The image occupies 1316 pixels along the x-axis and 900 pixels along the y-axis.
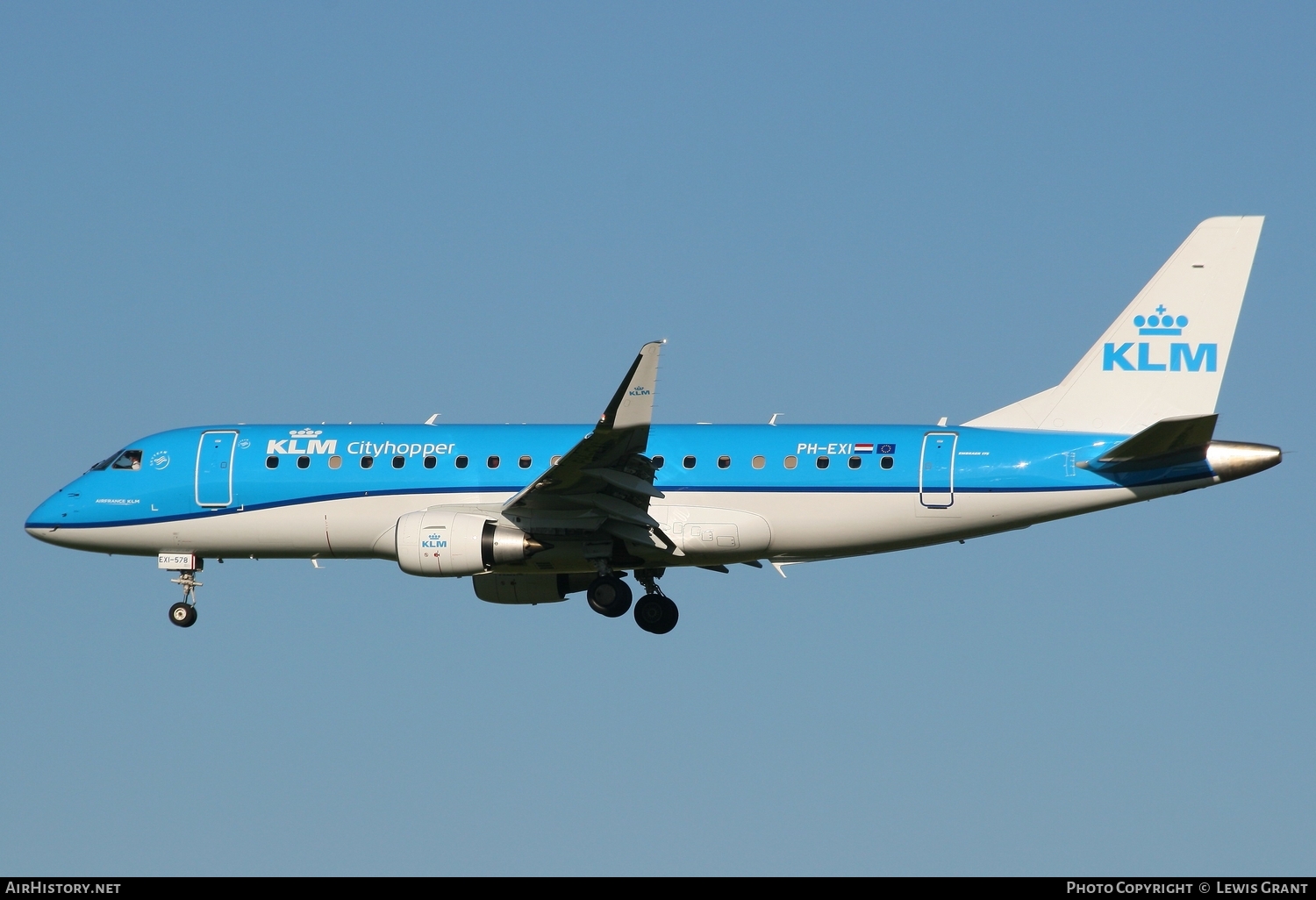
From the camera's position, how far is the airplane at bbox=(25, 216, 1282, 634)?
119ft

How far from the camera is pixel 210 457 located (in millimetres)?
40406

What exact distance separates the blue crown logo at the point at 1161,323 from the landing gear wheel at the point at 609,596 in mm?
11935

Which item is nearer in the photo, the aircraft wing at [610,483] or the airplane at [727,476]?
the aircraft wing at [610,483]

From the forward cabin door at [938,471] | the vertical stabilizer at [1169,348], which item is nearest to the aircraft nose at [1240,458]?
the vertical stabilizer at [1169,348]

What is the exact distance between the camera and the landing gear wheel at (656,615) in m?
39.6

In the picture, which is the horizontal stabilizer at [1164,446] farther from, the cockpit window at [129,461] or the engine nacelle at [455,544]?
the cockpit window at [129,461]

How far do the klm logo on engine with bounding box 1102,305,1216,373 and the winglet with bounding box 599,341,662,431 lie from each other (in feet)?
33.1

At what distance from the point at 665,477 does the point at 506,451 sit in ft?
11.7

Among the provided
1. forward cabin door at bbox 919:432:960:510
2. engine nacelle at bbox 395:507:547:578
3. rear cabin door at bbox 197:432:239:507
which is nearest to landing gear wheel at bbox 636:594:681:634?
engine nacelle at bbox 395:507:547:578

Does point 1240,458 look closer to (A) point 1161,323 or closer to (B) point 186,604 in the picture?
(A) point 1161,323

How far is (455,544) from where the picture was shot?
36594 mm

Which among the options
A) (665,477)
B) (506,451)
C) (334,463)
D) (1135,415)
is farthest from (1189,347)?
(334,463)

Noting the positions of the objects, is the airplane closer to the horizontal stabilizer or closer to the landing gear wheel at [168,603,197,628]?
the horizontal stabilizer

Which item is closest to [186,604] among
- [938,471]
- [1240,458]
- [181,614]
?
[181,614]
